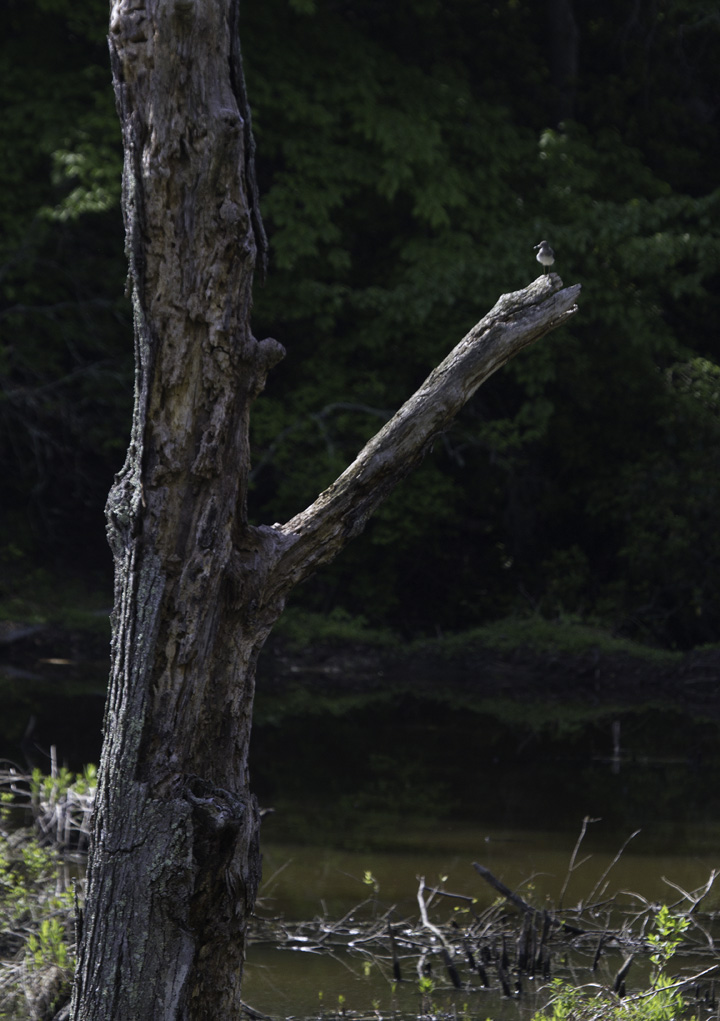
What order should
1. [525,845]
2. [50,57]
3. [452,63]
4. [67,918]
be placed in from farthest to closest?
[452,63] → [50,57] → [525,845] → [67,918]

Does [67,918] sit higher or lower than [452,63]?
lower

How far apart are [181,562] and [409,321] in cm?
1120

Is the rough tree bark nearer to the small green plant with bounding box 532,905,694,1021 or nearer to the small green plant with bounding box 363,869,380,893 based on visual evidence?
the small green plant with bounding box 532,905,694,1021

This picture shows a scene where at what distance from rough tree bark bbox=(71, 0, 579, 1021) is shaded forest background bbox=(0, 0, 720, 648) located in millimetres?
9777

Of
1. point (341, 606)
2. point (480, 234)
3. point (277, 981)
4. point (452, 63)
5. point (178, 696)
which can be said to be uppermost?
point (452, 63)

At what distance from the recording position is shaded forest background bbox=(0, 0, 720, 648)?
13.7 metres

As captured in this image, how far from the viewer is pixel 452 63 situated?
52.5 ft

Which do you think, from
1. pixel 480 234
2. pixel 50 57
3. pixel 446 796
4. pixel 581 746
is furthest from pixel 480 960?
pixel 50 57

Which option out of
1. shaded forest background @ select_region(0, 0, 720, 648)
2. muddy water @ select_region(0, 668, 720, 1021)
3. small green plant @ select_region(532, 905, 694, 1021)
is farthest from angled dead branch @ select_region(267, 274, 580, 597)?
shaded forest background @ select_region(0, 0, 720, 648)

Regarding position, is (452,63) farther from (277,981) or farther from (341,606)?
(277,981)

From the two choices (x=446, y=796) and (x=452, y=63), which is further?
(x=452, y=63)

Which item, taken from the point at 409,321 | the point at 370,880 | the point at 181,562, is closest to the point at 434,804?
the point at 370,880

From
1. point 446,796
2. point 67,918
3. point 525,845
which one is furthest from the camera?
point 446,796

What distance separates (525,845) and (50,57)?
1098 centimetres
